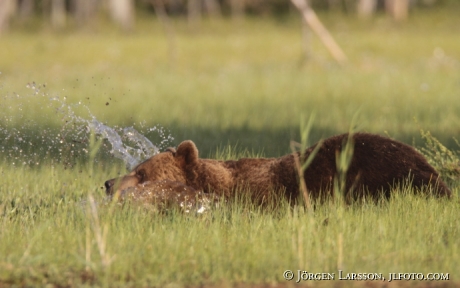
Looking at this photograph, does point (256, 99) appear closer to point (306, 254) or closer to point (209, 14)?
point (306, 254)

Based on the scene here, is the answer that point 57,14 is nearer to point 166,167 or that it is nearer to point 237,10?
point 237,10

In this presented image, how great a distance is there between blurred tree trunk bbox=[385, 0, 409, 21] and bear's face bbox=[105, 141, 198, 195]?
120 feet

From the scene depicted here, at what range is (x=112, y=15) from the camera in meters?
42.7

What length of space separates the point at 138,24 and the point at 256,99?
2944 cm

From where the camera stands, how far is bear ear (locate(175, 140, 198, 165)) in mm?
6031

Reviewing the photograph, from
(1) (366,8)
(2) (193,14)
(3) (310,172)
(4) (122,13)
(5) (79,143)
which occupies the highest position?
(3) (310,172)

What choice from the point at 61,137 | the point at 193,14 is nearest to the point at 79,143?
the point at 61,137

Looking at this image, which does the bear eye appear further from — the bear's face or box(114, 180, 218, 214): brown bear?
box(114, 180, 218, 214): brown bear

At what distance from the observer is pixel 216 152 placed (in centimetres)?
840

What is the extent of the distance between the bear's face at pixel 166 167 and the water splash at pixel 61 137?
415 millimetres

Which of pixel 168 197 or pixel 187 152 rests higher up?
pixel 187 152

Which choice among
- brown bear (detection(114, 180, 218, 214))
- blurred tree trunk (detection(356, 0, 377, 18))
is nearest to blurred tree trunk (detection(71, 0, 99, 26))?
blurred tree trunk (detection(356, 0, 377, 18))

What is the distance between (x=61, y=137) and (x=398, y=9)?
3489 cm

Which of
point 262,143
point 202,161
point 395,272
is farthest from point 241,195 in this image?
point 262,143
